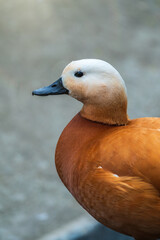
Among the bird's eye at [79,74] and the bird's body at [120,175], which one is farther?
the bird's eye at [79,74]

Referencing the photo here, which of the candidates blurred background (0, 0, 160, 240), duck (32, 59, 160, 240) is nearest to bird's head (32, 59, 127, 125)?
duck (32, 59, 160, 240)

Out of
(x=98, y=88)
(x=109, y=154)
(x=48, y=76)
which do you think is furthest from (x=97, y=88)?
(x=48, y=76)

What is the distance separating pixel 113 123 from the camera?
1485 millimetres

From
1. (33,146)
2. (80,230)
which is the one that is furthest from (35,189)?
(80,230)

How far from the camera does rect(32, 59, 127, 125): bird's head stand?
140cm

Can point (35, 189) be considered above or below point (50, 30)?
below

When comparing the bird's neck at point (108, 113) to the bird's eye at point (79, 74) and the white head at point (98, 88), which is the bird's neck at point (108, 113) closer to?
the white head at point (98, 88)

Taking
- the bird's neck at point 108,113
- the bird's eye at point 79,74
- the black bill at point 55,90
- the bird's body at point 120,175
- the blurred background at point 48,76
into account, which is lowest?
the bird's body at point 120,175

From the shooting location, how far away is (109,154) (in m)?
1.36

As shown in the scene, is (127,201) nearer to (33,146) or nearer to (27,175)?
(27,175)

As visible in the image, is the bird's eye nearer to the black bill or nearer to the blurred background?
the black bill

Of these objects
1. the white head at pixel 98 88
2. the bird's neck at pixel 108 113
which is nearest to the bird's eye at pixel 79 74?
the white head at pixel 98 88

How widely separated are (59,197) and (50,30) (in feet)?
6.69

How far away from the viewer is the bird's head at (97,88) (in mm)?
1401
